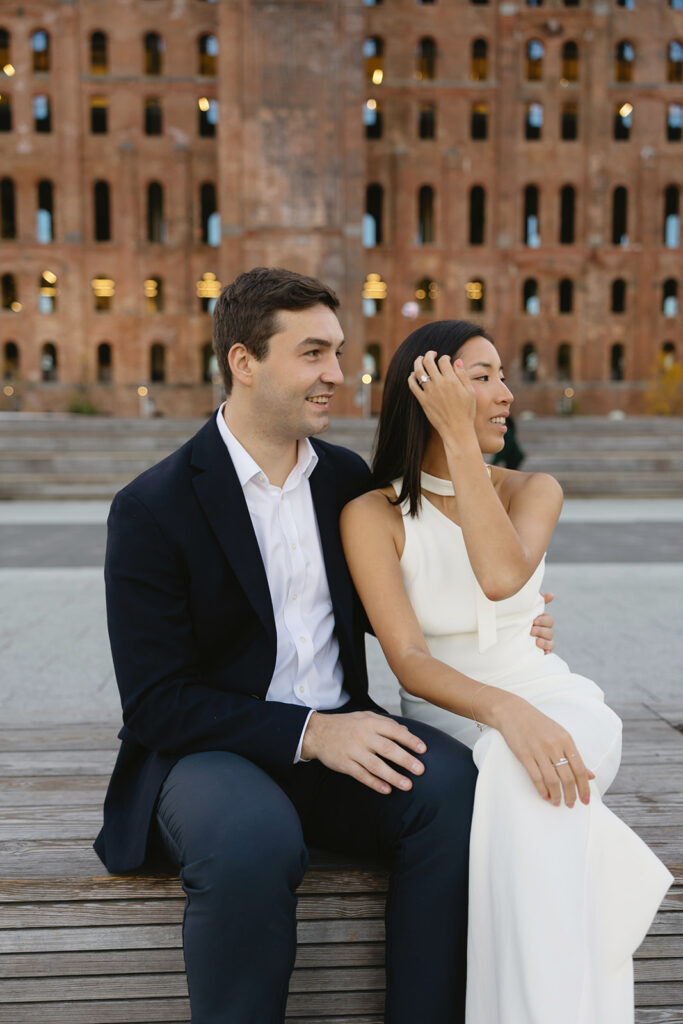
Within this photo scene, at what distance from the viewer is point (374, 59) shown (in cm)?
3762

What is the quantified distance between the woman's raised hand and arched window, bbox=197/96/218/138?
39.5 metres

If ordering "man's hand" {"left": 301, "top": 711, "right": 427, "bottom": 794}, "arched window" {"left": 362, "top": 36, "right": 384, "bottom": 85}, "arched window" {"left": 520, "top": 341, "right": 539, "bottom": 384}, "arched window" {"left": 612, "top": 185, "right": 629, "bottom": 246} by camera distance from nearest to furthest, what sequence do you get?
"man's hand" {"left": 301, "top": 711, "right": 427, "bottom": 794}, "arched window" {"left": 362, "top": 36, "right": 384, "bottom": 85}, "arched window" {"left": 520, "top": 341, "right": 539, "bottom": 384}, "arched window" {"left": 612, "top": 185, "right": 629, "bottom": 246}

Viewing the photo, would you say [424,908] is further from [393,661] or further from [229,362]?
[229,362]

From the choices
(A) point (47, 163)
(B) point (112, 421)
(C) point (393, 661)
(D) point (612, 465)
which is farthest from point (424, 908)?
(A) point (47, 163)

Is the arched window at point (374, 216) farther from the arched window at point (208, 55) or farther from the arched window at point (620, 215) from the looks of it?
the arched window at point (620, 215)

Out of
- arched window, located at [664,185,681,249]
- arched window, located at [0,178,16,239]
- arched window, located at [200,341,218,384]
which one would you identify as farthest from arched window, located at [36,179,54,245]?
arched window, located at [664,185,681,249]

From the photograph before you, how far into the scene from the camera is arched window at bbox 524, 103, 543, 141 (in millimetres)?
38406

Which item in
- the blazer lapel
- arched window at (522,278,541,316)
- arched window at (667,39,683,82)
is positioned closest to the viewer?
the blazer lapel

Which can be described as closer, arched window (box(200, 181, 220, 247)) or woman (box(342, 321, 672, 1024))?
woman (box(342, 321, 672, 1024))

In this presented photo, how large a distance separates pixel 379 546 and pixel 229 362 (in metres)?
Result: 0.60

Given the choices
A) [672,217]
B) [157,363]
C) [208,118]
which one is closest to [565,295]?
[672,217]

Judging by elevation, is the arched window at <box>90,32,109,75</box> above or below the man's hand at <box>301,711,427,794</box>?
above

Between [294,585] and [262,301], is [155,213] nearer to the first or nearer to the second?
[262,301]

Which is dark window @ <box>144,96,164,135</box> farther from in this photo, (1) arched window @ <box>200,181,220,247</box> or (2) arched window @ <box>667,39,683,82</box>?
(2) arched window @ <box>667,39,683,82</box>
